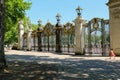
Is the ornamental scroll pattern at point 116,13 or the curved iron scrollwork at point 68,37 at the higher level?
the ornamental scroll pattern at point 116,13

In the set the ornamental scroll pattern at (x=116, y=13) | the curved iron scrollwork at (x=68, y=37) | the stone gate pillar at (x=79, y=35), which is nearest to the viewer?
the ornamental scroll pattern at (x=116, y=13)

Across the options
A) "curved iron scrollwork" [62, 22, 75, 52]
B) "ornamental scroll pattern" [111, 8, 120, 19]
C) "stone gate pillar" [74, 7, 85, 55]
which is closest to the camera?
"ornamental scroll pattern" [111, 8, 120, 19]

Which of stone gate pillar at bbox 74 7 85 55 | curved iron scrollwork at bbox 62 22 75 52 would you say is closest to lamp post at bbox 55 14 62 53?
curved iron scrollwork at bbox 62 22 75 52

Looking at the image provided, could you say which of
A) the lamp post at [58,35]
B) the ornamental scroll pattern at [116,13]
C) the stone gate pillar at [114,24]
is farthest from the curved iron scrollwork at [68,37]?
the ornamental scroll pattern at [116,13]

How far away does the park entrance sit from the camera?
81.8ft

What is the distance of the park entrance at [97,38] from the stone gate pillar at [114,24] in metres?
1.72

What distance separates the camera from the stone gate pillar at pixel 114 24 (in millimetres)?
22359

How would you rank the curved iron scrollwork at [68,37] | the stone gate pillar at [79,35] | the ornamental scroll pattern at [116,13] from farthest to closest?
1. the curved iron scrollwork at [68,37]
2. the stone gate pillar at [79,35]
3. the ornamental scroll pattern at [116,13]

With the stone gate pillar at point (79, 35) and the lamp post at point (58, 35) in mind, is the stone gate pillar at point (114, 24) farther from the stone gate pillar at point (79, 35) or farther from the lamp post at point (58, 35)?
the lamp post at point (58, 35)

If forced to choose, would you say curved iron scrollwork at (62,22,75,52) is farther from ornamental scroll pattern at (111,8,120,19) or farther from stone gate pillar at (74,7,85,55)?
ornamental scroll pattern at (111,8,120,19)

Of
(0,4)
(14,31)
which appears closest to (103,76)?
(0,4)

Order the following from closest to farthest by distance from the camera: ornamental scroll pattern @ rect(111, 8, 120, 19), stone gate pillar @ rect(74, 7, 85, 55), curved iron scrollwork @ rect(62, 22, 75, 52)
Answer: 1. ornamental scroll pattern @ rect(111, 8, 120, 19)
2. stone gate pillar @ rect(74, 7, 85, 55)
3. curved iron scrollwork @ rect(62, 22, 75, 52)

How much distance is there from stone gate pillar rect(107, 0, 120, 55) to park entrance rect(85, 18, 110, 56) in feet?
5.65

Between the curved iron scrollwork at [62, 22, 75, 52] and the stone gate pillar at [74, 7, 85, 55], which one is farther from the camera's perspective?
the curved iron scrollwork at [62, 22, 75, 52]
